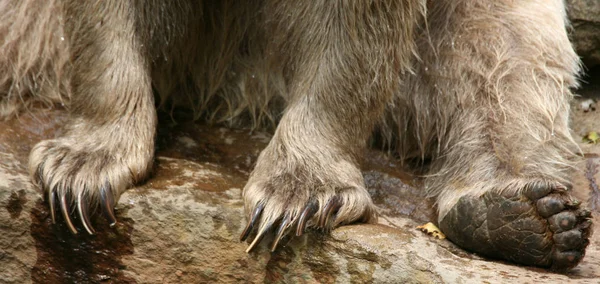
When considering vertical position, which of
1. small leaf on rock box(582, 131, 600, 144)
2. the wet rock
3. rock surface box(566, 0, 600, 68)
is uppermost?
rock surface box(566, 0, 600, 68)

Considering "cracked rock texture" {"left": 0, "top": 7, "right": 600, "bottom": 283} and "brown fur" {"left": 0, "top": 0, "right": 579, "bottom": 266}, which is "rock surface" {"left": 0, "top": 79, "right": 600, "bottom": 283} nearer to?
"cracked rock texture" {"left": 0, "top": 7, "right": 600, "bottom": 283}

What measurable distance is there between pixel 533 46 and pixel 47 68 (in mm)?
2725

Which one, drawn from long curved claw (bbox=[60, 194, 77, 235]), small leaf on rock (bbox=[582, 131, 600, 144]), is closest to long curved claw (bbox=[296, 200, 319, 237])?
long curved claw (bbox=[60, 194, 77, 235])

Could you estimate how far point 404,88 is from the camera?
5230mm

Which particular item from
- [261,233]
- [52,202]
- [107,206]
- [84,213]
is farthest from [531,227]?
[52,202]

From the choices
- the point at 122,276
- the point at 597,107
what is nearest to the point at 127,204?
the point at 122,276

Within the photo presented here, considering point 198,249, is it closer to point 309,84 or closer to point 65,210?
point 65,210

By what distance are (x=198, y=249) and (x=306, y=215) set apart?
51 cm

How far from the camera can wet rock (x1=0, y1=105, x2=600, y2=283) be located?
12.7ft

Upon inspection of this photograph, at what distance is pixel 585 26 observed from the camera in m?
6.17

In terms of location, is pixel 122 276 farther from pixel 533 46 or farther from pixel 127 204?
pixel 533 46

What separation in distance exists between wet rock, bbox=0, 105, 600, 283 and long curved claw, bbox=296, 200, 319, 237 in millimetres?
73

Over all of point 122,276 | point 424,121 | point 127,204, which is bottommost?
point 122,276

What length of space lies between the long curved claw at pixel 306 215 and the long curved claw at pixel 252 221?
0.18 meters
